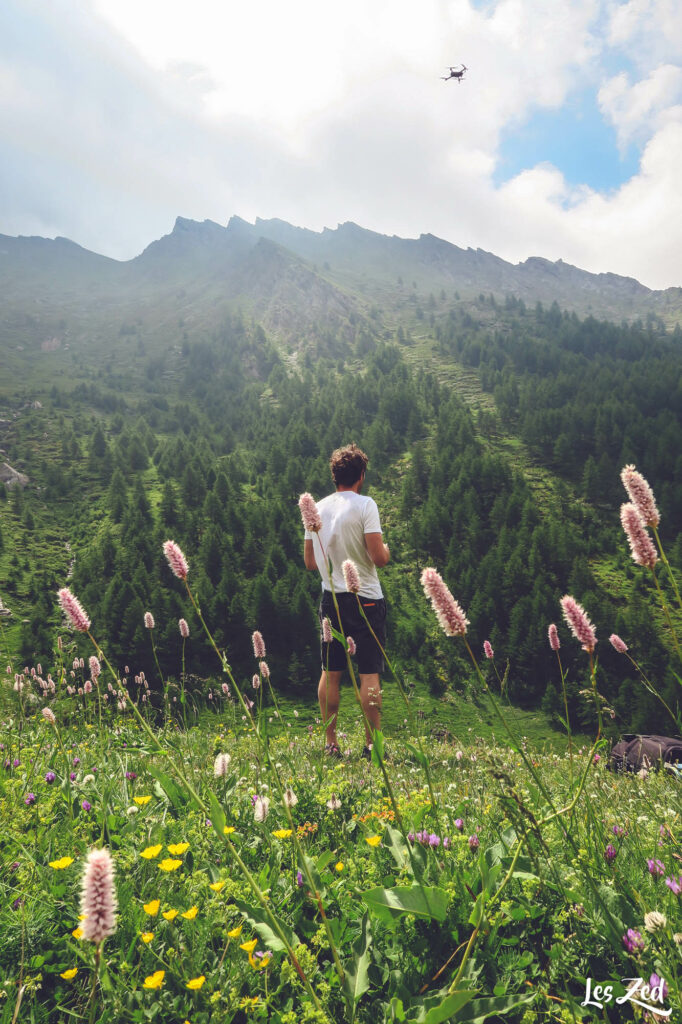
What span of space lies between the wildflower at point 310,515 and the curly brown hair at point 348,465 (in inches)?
122

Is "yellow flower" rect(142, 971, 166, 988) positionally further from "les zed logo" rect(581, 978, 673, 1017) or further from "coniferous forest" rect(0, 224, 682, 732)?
"coniferous forest" rect(0, 224, 682, 732)

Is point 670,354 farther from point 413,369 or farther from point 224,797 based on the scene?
point 224,797

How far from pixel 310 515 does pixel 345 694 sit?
51.7m

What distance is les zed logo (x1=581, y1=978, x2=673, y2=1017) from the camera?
1659 millimetres

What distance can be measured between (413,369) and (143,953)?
185 meters

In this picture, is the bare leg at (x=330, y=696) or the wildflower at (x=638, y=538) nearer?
the wildflower at (x=638, y=538)

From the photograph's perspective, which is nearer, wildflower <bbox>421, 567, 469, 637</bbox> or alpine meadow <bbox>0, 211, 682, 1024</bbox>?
alpine meadow <bbox>0, 211, 682, 1024</bbox>

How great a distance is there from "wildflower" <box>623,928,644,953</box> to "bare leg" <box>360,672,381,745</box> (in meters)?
2.35

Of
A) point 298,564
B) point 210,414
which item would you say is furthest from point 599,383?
point 210,414

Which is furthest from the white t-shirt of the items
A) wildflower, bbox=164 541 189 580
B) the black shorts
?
wildflower, bbox=164 541 189 580

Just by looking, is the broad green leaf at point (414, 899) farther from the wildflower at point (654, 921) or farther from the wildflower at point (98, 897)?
the wildflower at point (98, 897)

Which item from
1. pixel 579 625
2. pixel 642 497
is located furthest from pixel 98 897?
pixel 642 497

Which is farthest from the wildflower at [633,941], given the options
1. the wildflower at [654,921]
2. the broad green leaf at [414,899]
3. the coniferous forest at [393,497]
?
the coniferous forest at [393,497]

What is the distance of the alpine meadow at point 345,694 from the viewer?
1881mm
